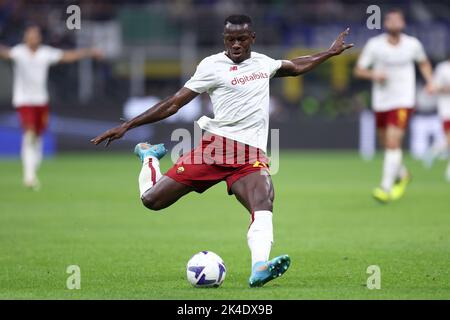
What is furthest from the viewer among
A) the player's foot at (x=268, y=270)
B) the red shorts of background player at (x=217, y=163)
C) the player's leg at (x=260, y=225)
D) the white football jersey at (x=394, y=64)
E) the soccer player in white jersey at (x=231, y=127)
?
the white football jersey at (x=394, y=64)

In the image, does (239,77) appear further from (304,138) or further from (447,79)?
Result: (304,138)

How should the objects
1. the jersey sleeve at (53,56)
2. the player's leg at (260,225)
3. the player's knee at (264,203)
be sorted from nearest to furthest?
the player's leg at (260,225)
the player's knee at (264,203)
the jersey sleeve at (53,56)

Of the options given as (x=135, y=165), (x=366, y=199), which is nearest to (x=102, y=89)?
(x=135, y=165)

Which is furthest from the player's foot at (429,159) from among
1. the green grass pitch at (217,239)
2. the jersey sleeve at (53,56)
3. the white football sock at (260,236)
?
the white football sock at (260,236)

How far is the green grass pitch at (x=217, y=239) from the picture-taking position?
8547 millimetres

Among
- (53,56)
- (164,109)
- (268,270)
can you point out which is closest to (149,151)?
(164,109)

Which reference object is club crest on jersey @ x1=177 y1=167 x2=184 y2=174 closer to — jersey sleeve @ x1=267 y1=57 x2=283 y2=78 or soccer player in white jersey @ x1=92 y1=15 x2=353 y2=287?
soccer player in white jersey @ x1=92 y1=15 x2=353 y2=287

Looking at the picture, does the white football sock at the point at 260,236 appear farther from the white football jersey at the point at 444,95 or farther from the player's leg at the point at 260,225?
the white football jersey at the point at 444,95

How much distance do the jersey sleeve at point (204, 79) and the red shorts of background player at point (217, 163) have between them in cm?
47

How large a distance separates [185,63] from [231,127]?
70.2ft

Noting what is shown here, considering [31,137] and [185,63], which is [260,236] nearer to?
[31,137]

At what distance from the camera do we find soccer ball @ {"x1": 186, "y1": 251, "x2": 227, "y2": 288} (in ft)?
28.0

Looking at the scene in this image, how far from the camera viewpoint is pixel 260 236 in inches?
340
